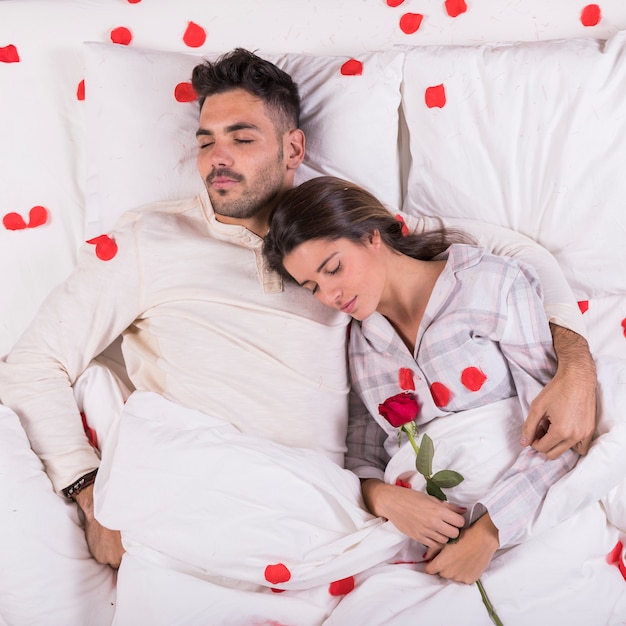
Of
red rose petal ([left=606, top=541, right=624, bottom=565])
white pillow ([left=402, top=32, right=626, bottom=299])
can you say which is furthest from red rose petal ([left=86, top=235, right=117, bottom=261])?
red rose petal ([left=606, top=541, right=624, bottom=565])

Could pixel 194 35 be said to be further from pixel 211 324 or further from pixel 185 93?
pixel 211 324

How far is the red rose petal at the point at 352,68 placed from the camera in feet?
6.24

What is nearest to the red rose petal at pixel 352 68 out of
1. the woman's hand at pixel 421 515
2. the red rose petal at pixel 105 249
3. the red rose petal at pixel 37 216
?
the red rose petal at pixel 105 249

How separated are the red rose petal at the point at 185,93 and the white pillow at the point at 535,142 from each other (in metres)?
0.52

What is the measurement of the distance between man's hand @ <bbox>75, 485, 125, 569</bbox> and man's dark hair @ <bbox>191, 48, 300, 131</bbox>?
94 centimetres

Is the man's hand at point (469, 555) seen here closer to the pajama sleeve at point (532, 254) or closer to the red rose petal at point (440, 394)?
the red rose petal at point (440, 394)

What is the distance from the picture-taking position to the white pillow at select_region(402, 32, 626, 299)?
5.82 feet

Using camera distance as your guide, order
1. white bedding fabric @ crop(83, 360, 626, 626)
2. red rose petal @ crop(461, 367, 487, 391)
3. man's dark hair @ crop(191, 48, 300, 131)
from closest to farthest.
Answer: white bedding fabric @ crop(83, 360, 626, 626), red rose petal @ crop(461, 367, 487, 391), man's dark hair @ crop(191, 48, 300, 131)

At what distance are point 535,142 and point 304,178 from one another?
54 centimetres

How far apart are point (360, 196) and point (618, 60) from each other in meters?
0.67

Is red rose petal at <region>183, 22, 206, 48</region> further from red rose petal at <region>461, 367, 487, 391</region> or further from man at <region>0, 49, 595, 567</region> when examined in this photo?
red rose petal at <region>461, 367, 487, 391</region>

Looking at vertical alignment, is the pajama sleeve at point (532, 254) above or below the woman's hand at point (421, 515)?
above

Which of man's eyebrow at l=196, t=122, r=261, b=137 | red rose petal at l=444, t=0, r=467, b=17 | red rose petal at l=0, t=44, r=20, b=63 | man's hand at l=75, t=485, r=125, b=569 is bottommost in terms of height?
man's hand at l=75, t=485, r=125, b=569

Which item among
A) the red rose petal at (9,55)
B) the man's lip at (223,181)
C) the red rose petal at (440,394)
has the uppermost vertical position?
the red rose petal at (9,55)
